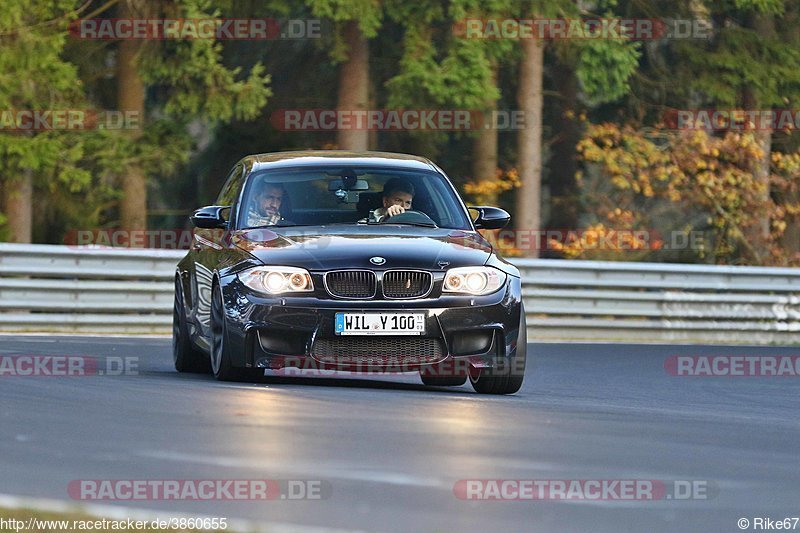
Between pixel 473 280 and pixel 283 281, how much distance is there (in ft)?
3.92

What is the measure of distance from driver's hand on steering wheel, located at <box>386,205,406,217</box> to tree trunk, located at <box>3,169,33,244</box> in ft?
51.2

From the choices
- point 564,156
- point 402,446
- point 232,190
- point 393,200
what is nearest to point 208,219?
point 232,190

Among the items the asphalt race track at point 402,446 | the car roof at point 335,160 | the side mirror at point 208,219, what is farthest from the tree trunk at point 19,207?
the side mirror at point 208,219

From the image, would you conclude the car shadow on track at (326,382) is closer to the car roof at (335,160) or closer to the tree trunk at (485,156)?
the car roof at (335,160)

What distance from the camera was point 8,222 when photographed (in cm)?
2844

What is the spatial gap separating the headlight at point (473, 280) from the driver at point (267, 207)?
1548 mm

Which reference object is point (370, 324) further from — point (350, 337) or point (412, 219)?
point (412, 219)

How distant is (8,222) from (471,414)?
18609mm

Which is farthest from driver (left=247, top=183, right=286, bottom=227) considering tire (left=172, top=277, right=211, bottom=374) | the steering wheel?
tire (left=172, top=277, right=211, bottom=374)

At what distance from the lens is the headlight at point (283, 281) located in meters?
12.1

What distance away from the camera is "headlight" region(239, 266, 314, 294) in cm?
1210

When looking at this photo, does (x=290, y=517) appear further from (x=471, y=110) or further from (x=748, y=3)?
(x=748, y=3)

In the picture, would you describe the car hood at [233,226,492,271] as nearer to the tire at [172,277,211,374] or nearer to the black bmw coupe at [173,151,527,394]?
the black bmw coupe at [173,151,527,394]

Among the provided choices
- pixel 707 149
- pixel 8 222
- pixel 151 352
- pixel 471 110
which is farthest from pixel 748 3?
pixel 151 352
